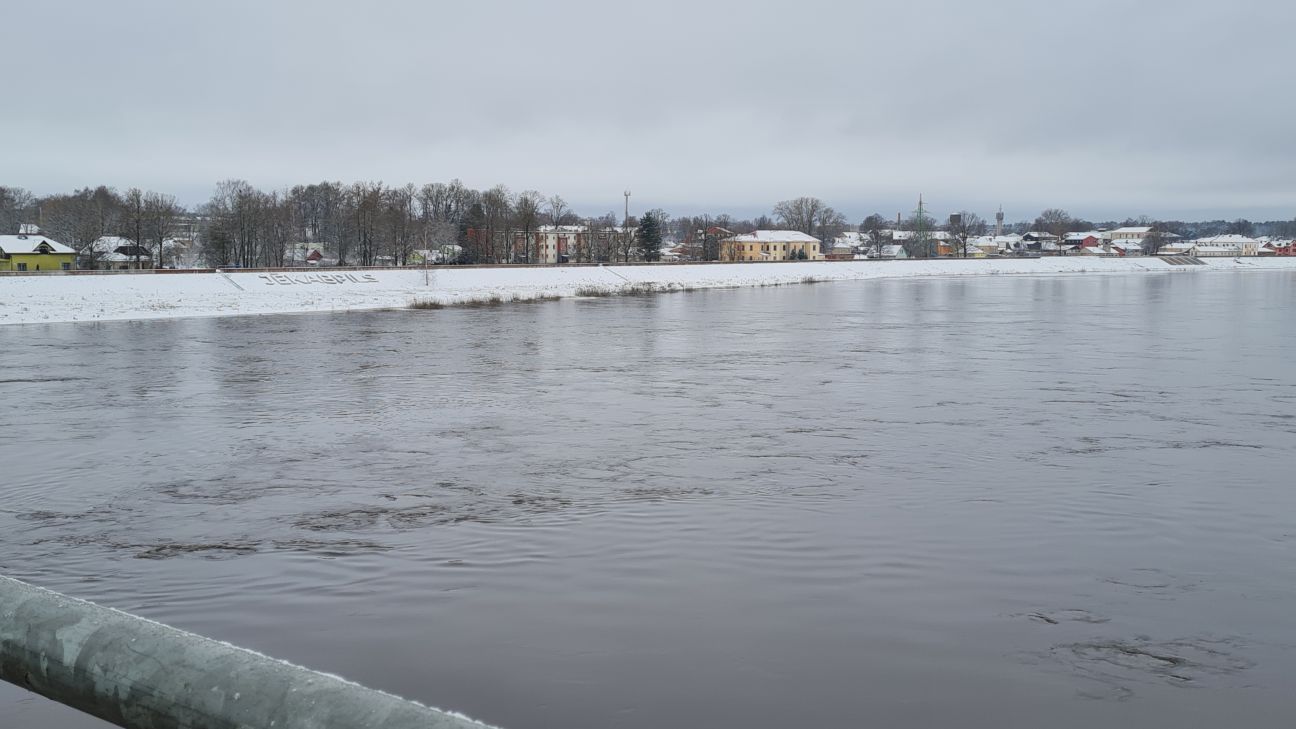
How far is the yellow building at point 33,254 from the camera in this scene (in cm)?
9019

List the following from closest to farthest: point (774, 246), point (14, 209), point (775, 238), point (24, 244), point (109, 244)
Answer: point (24, 244) → point (109, 244) → point (14, 209) → point (774, 246) → point (775, 238)

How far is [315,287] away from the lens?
63062mm

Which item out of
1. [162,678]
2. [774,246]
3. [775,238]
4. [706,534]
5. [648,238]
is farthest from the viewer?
[775,238]

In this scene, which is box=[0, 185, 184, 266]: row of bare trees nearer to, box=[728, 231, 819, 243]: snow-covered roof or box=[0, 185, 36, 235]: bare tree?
box=[0, 185, 36, 235]: bare tree

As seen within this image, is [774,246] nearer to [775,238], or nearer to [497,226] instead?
[775,238]

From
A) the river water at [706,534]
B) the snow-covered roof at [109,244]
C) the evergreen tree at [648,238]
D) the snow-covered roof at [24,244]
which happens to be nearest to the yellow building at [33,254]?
the snow-covered roof at [24,244]

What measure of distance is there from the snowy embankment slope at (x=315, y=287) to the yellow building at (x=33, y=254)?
3822 cm

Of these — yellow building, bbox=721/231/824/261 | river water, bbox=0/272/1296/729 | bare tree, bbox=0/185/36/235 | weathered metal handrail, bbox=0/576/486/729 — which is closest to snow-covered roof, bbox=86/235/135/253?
bare tree, bbox=0/185/36/235

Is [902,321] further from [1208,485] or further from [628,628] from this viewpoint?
[628,628]

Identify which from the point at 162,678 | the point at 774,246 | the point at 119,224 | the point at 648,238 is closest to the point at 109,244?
the point at 119,224

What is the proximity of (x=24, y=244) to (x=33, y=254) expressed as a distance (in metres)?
1.42

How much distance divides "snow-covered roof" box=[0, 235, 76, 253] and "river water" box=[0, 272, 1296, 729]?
263 feet

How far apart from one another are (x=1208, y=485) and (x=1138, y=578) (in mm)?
4185

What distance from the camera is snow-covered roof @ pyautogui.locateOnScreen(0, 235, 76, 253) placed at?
91.2 metres
